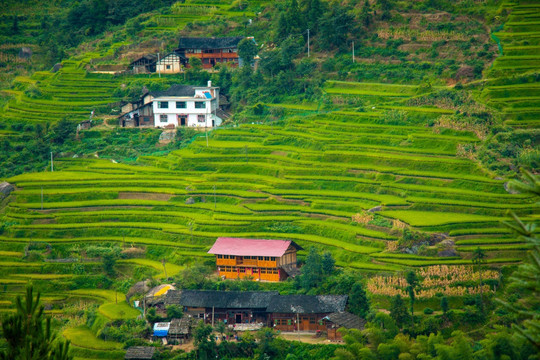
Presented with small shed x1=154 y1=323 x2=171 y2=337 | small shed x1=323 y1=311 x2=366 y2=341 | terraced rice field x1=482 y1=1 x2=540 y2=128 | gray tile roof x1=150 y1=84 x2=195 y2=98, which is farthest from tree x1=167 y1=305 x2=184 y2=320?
gray tile roof x1=150 y1=84 x2=195 y2=98

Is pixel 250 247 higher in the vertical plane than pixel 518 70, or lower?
lower

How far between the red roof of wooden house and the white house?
18.9 metres

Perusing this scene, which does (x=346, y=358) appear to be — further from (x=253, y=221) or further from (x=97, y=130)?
(x=97, y=130)

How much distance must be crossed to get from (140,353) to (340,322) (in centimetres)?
842

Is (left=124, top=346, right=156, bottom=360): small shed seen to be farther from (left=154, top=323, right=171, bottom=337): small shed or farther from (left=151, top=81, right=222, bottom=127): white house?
(left=151, top=81, right=222, bottom=127): white house

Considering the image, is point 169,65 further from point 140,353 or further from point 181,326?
point 140,353

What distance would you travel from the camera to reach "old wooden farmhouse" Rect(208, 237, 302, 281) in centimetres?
3888

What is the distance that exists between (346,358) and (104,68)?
41318 mm

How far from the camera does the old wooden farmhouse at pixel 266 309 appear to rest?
34.8 metres

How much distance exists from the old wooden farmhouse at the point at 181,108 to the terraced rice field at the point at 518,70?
19.8m

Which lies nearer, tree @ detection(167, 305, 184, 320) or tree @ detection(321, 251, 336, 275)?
tree @ detection(167, 305, 184, 320)

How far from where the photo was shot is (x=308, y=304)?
35281 millimetres

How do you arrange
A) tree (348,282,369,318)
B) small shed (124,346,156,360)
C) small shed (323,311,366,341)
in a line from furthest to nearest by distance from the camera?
1. tree (348,282,369,318)
2. small shed (323,311,366,341)
3. small shed (124,346,156,360)

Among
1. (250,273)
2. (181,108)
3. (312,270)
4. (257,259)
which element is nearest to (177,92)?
(181,108)
